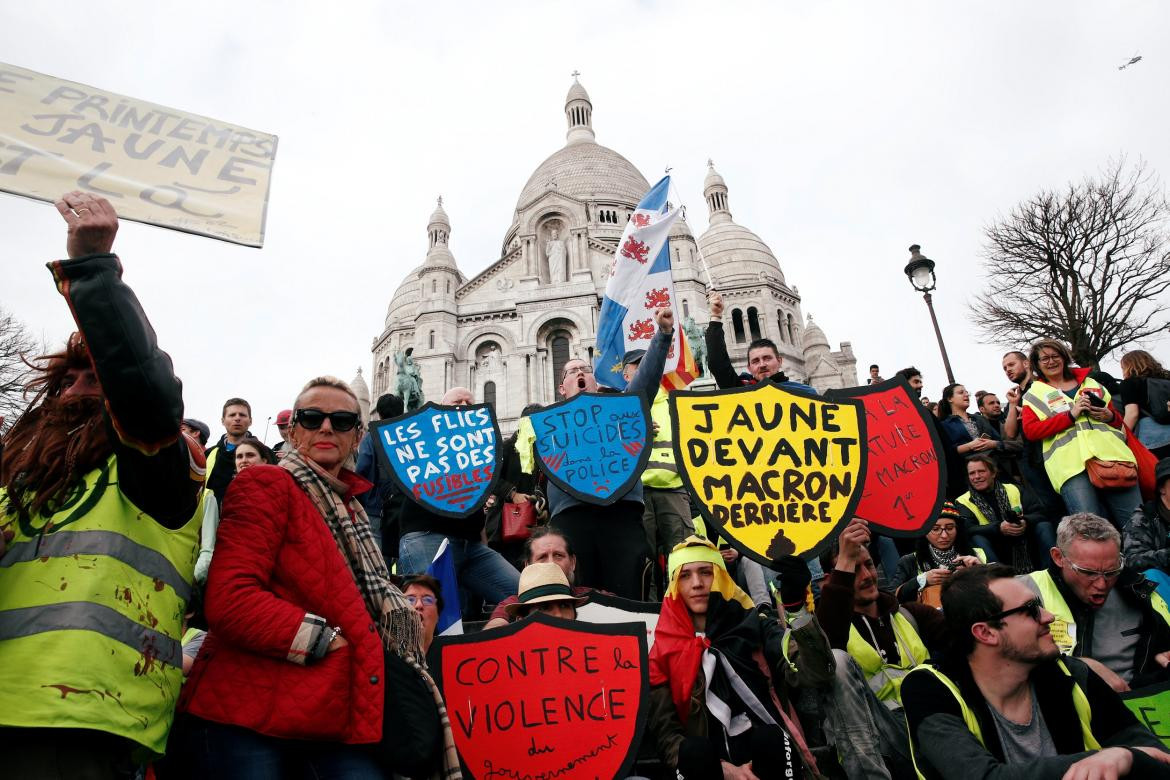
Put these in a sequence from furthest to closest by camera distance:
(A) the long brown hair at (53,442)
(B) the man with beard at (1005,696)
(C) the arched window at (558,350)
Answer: (C) the arched window at (558,350), (B) the man with beard at (1005,696), (A) the long brown hair at (53,442)

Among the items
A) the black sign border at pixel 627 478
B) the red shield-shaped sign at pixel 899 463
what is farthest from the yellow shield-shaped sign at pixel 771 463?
the black sign border at pixel 627 478

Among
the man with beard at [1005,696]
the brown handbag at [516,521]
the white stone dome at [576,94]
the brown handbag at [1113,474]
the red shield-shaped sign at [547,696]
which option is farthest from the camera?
the white stone dome at [576,94]

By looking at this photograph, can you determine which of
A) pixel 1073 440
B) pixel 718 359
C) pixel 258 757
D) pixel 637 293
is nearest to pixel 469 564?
pixel 718 359

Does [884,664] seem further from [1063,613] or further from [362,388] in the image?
[362,388]

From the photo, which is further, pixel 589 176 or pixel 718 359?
pixel 589 176

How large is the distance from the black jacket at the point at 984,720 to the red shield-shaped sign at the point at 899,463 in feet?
3.53

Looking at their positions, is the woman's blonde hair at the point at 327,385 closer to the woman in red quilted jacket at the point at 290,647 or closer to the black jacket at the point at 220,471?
the woman in red quilted jacket at the point at 290,647

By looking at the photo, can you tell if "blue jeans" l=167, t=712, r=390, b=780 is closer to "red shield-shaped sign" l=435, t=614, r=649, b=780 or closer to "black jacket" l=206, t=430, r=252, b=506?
"red shield-shaped sign" l=435, t=614, r=649, b=780

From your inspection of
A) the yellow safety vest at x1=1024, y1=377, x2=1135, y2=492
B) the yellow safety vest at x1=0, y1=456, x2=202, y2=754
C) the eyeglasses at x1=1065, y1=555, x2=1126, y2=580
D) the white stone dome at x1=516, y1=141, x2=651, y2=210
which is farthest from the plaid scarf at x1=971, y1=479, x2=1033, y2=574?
the white stone dome at x1=516, y1=141, x2=651, y2=210

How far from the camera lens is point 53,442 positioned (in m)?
2.17

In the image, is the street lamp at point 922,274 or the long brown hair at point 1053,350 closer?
the long brown hair at point 1053,350

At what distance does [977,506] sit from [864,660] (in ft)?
11.6

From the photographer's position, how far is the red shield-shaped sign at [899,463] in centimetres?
397

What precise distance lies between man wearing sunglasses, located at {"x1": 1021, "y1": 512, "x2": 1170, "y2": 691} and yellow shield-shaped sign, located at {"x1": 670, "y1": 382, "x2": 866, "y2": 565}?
1.31 metres
